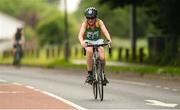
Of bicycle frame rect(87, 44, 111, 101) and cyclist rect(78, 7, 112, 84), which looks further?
cyclist rect(78, 7, 112, 84)

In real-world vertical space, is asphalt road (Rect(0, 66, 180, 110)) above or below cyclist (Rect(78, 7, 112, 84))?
below

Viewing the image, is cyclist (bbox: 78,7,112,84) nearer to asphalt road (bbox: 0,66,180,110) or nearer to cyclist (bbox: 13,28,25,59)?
asphalt road (bbox: 0,66,180,110)

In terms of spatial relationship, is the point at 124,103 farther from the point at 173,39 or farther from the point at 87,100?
the point at 173,39

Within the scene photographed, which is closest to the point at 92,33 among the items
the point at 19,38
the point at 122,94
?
the point at 122,94

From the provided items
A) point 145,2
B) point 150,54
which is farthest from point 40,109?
point 150,54

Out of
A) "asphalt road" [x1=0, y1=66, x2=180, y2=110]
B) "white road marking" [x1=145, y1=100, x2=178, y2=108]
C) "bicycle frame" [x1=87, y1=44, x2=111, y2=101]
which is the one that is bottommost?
"white road marking" [x1=145, y1=100, x2=178, y2=108]

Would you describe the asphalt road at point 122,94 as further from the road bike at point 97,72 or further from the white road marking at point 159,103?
the road bike at point 97,72

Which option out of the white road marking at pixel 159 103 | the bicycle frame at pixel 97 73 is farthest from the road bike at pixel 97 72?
the white road marking at pixel 159 103

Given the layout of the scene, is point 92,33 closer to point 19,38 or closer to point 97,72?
point 97,72

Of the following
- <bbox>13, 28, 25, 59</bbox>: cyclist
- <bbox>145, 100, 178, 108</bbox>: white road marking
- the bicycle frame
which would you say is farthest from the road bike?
<bbox>13, 28, 25, 59</bbox>: cyclist

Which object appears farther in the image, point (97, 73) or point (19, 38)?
point (19, 38)

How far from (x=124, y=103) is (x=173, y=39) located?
2159cm

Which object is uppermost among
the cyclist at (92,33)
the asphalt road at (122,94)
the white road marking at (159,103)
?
the cyclist at (92,33)

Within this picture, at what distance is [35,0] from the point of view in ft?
490
